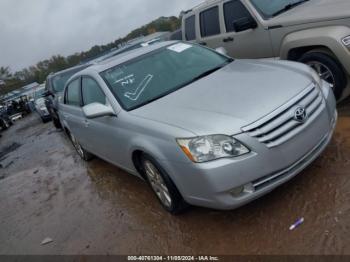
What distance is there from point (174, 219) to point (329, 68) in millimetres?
2845

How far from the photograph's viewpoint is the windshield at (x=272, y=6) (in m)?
5.80

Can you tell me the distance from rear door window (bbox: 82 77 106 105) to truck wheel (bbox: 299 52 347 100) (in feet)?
9.19

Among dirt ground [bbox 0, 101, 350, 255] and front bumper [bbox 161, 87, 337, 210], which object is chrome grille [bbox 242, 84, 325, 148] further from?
dirt ground [bbox 0, 101, 350, 255]

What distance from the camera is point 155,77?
14.4ft

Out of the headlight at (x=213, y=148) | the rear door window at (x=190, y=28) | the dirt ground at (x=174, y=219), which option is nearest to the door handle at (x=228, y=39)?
the rear door window at (x=190, y=28)

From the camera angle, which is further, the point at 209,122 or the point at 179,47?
the point at 179,47

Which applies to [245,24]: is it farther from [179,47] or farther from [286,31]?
[179,47]

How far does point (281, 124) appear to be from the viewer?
313 cm

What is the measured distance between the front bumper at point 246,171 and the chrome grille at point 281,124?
47 mm

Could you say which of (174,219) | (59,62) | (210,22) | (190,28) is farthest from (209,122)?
(59,62)

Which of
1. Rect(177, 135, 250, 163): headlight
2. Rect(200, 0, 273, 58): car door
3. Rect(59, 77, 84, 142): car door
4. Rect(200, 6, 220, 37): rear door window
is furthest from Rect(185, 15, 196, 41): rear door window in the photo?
Rect(177, 135, 250, 163): headlight

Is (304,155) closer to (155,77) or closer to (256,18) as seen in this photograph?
(155,77)

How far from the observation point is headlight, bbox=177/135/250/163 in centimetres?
303

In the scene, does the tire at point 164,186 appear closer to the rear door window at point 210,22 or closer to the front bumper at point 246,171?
the front bumper at point 246,171
